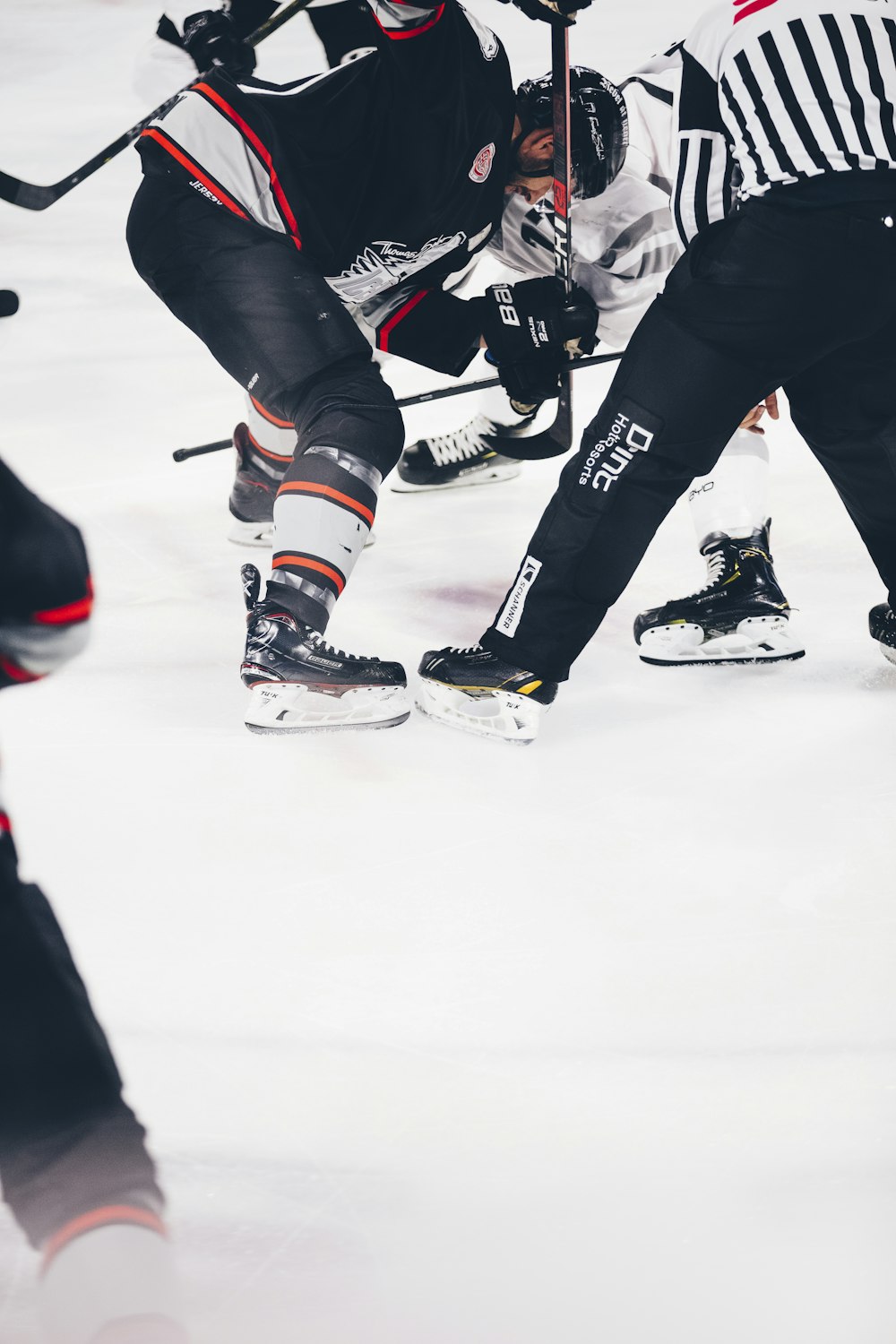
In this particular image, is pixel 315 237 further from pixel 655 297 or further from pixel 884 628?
pixel 884 628

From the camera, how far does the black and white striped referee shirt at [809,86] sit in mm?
1876

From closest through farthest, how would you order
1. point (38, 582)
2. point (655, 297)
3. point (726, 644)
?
point (38, 582), point (726, 644), point (655, 297)

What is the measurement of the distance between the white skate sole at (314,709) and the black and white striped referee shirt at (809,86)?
860mm

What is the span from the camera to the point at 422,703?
2.19 meters

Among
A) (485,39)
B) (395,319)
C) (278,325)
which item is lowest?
(395,319)

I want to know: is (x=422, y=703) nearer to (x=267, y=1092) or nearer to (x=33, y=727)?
(x=33, y=727)

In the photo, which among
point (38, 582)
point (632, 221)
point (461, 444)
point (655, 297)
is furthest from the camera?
point (461, 444)

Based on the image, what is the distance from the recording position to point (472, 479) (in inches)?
122

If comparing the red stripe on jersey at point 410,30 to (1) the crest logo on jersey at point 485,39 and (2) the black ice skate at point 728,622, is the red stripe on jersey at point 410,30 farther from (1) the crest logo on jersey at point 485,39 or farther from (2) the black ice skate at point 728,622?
(2) the black ice skate at point 728,622

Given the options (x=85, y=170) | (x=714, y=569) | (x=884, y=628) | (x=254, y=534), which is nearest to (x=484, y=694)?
(x=714, y=569)

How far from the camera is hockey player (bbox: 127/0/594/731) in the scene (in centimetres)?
215

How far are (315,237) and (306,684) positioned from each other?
0.70 m

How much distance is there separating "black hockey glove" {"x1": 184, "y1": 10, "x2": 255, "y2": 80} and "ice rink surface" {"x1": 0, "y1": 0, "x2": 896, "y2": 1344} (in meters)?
0.94

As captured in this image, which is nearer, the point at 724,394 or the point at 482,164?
the point at 724,394
